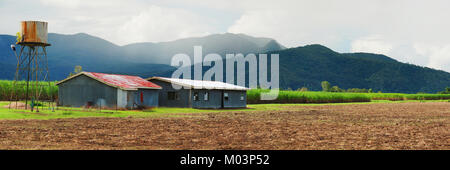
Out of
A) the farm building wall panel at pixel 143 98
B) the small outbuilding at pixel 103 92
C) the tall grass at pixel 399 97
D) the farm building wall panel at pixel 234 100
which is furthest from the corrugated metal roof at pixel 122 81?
the tall grass at pixel 399 97

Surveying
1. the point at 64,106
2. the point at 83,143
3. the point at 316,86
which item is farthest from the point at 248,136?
the point at 316,86

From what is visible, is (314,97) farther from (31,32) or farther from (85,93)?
(31,32)

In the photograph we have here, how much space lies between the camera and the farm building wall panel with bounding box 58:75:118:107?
37.1m

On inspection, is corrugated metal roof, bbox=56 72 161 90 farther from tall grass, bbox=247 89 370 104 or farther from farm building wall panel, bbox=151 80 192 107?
tall grass, bbox=247 89 370 104

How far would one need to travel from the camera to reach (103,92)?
37312 mm

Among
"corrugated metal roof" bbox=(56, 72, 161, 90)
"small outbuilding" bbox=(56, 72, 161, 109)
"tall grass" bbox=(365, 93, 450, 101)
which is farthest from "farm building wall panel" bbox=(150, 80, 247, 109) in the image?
"tall grass" bbox=(365, 93, 450, 101)

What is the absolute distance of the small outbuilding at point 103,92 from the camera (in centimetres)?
3669

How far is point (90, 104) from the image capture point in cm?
3778

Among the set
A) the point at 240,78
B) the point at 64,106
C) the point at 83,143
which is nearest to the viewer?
the point at 83,143

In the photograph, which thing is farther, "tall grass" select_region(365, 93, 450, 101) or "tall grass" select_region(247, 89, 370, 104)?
"tall grass" select_region(365, 93, 450, 101)

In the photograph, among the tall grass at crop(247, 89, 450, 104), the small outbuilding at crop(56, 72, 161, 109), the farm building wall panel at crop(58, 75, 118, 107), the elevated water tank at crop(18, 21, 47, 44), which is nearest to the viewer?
the elevated water tank at crop(18, 21, 47, 44)

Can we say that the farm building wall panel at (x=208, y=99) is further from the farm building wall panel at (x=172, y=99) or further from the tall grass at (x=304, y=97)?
the tall grass at (x=304, y=97)
